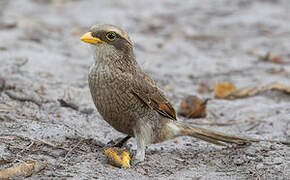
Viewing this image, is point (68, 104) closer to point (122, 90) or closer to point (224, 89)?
point (122, 90)

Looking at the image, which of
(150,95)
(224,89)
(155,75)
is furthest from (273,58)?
(150,95)

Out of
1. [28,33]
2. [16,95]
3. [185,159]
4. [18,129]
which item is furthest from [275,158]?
[28,33]

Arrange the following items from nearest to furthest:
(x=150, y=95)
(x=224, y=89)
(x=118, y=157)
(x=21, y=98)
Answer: (x=118, y=157) → (x=150, y=95) → (x=21, y=98) → (x=224, y=89)

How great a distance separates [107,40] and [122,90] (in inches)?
21.3

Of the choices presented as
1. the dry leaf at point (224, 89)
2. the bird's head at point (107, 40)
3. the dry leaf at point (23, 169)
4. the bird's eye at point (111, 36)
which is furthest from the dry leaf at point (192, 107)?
the dry leaf at point (23, 169)

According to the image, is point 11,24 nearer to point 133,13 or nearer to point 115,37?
point 133,13

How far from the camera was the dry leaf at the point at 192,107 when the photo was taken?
570cm

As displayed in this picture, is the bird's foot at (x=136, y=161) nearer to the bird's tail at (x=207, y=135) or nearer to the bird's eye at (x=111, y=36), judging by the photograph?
the bird's tail at (x=207, y=135)

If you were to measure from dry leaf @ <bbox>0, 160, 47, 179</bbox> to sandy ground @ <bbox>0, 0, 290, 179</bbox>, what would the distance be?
6cm

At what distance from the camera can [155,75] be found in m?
7.21

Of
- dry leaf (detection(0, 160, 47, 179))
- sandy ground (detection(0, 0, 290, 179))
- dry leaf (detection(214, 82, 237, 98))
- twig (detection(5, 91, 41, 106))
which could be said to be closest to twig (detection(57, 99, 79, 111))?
sandy ground (detection(0, 0, 290, 179))

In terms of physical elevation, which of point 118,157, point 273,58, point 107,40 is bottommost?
point 118,157

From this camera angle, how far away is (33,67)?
6469 mm

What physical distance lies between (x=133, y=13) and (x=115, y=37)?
6.55 metres
